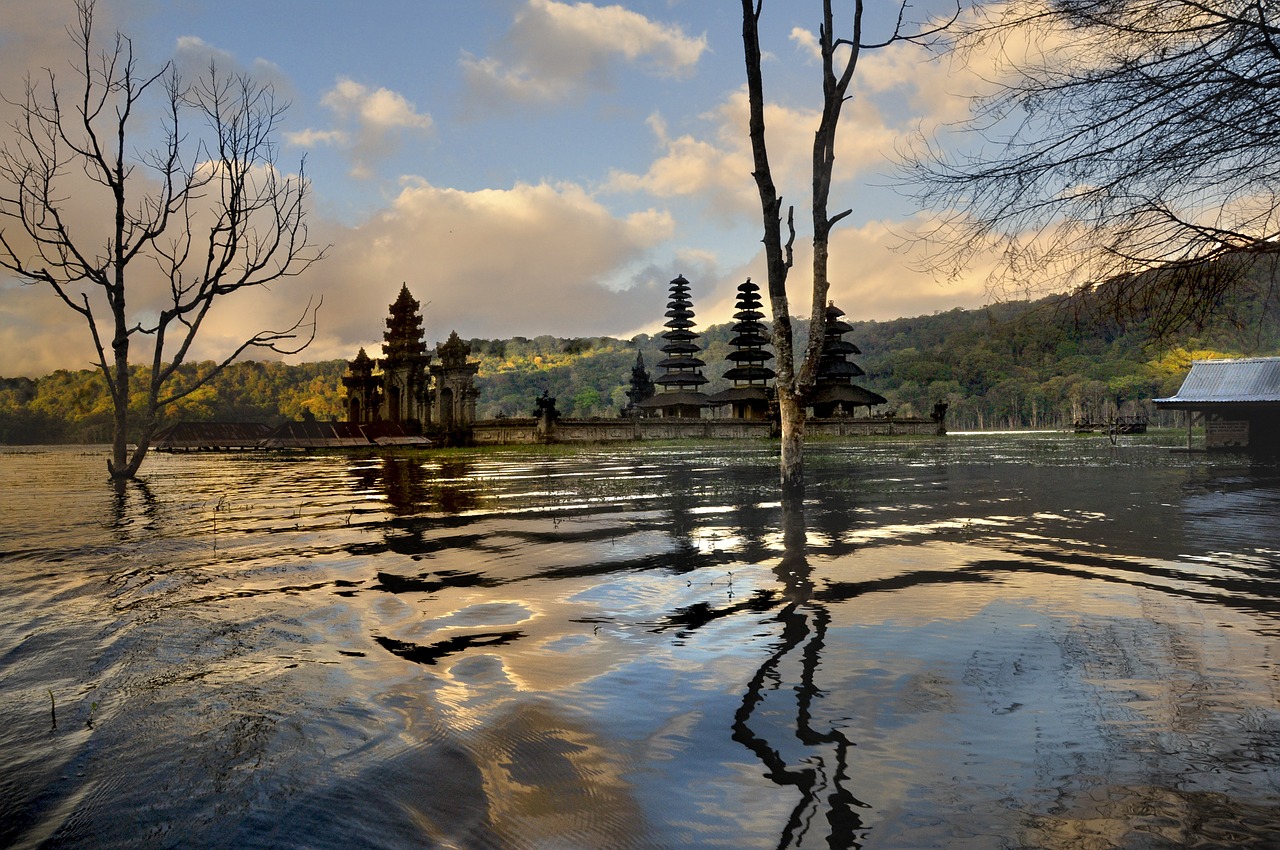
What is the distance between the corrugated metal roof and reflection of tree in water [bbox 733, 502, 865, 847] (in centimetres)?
2840

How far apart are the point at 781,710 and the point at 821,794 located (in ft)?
2.83

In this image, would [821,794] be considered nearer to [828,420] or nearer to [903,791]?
[903,791]

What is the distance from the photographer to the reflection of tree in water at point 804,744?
2514 millimetres

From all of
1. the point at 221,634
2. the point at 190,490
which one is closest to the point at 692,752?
the point at 221,634

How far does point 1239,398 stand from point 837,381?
49961 millimetres

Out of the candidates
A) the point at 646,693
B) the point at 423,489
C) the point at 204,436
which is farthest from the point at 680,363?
the point at 646,693

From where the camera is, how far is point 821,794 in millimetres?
2719

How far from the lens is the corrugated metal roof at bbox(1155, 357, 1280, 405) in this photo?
28.1 metres

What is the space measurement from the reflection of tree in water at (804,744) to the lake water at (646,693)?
0.01 m

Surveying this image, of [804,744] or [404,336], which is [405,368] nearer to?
[404,336]

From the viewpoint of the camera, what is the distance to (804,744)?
3.16 meters

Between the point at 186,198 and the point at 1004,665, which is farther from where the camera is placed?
the point at 186,198

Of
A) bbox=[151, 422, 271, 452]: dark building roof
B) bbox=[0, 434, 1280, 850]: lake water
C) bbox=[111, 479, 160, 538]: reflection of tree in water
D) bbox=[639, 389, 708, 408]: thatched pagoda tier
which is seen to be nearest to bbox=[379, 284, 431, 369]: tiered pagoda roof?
bbox=[151, 422, 271, 452]: dark building roof

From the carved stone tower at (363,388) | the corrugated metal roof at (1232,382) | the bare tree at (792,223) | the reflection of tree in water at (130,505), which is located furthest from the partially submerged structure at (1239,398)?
the carved stone tower at (363,388)
